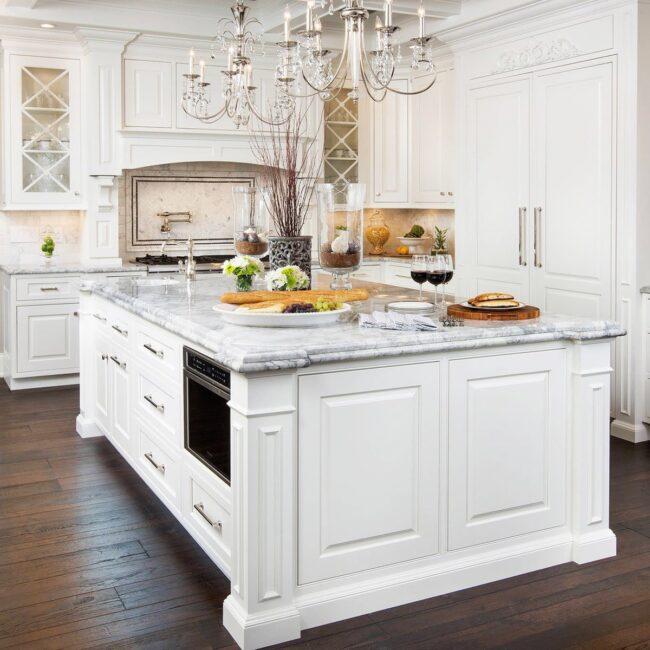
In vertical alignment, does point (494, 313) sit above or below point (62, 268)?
below

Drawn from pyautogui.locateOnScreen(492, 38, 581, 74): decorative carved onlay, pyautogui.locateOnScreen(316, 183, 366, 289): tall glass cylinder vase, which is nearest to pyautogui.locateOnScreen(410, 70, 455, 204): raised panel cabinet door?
pyautogui.locateOnScreen(492, 38, 581, 74): decorative carved onlay

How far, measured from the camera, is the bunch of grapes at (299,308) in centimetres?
298

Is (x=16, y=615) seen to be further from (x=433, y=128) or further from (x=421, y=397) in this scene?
(x=433, y=128)

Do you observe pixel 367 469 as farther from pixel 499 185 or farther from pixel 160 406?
pixel 499 185

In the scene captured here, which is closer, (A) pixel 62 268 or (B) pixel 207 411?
(B) pixel 207 411

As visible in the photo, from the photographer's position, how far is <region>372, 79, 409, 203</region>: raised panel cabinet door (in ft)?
23.3

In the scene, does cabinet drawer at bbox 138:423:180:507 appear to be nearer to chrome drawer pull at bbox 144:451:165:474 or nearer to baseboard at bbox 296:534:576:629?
chrome drawer pull at bbox 144:451:165:474

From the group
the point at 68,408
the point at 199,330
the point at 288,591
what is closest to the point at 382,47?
the point at 199,330

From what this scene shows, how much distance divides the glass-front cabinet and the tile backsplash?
30 cm

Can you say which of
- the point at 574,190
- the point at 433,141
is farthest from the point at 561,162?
the point at 433,141

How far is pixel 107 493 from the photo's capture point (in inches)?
156

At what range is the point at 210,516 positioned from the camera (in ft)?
9.79

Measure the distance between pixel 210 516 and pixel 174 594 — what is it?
0.28 metres

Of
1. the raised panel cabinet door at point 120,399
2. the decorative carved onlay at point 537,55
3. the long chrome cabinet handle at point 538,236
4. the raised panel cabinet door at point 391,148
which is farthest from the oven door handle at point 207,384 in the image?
the raised panel cabinet door at point 391,148
